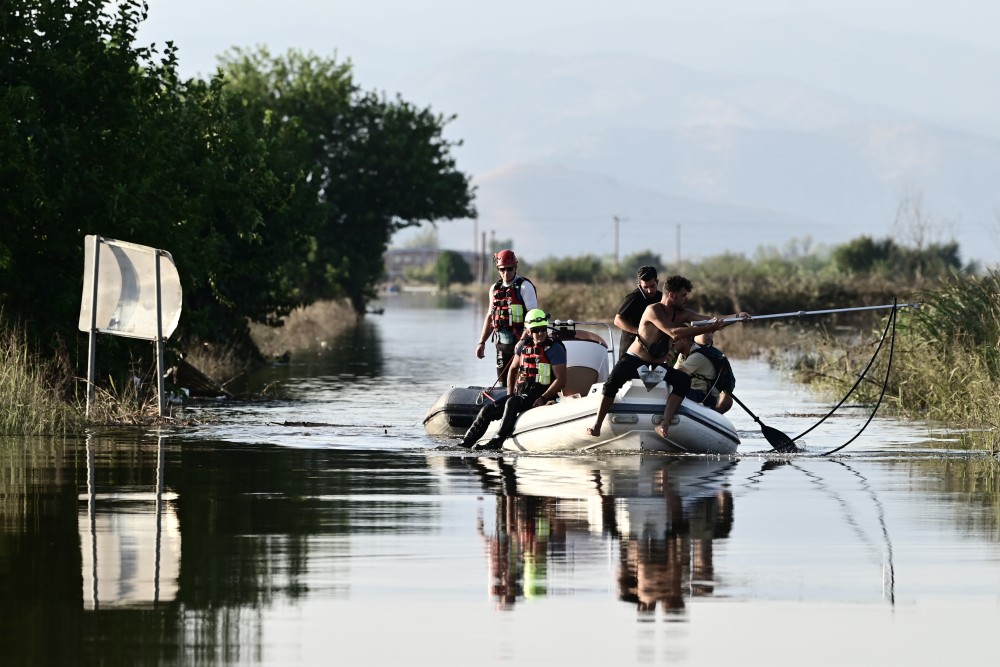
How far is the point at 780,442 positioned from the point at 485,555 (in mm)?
9964

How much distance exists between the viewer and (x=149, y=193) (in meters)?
26.0

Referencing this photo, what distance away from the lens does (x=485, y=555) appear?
12.3 m

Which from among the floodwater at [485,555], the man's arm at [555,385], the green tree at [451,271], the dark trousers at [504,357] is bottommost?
the floodwater at [485,555]

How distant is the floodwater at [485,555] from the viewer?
938 centimetres

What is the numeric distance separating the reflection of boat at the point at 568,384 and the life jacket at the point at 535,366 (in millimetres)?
1128

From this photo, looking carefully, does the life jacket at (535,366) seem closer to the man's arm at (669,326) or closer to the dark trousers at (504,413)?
the dark trousers at (504,413)

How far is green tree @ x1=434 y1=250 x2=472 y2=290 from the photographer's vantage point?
18012cm

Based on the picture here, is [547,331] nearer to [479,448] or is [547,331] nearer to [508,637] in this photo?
[479,448]

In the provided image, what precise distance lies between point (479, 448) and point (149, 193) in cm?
659

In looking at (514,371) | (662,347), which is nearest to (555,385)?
(514,371)

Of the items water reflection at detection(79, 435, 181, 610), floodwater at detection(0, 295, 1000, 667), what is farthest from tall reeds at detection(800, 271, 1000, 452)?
A: water reflection at detection(79, 435, 181, 610)

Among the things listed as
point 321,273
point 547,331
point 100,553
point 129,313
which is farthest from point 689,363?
point 321,273

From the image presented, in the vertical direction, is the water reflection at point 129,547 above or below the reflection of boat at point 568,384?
below

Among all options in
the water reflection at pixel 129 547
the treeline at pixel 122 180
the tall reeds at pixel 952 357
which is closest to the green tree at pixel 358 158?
the treeline at pixel 122 180
